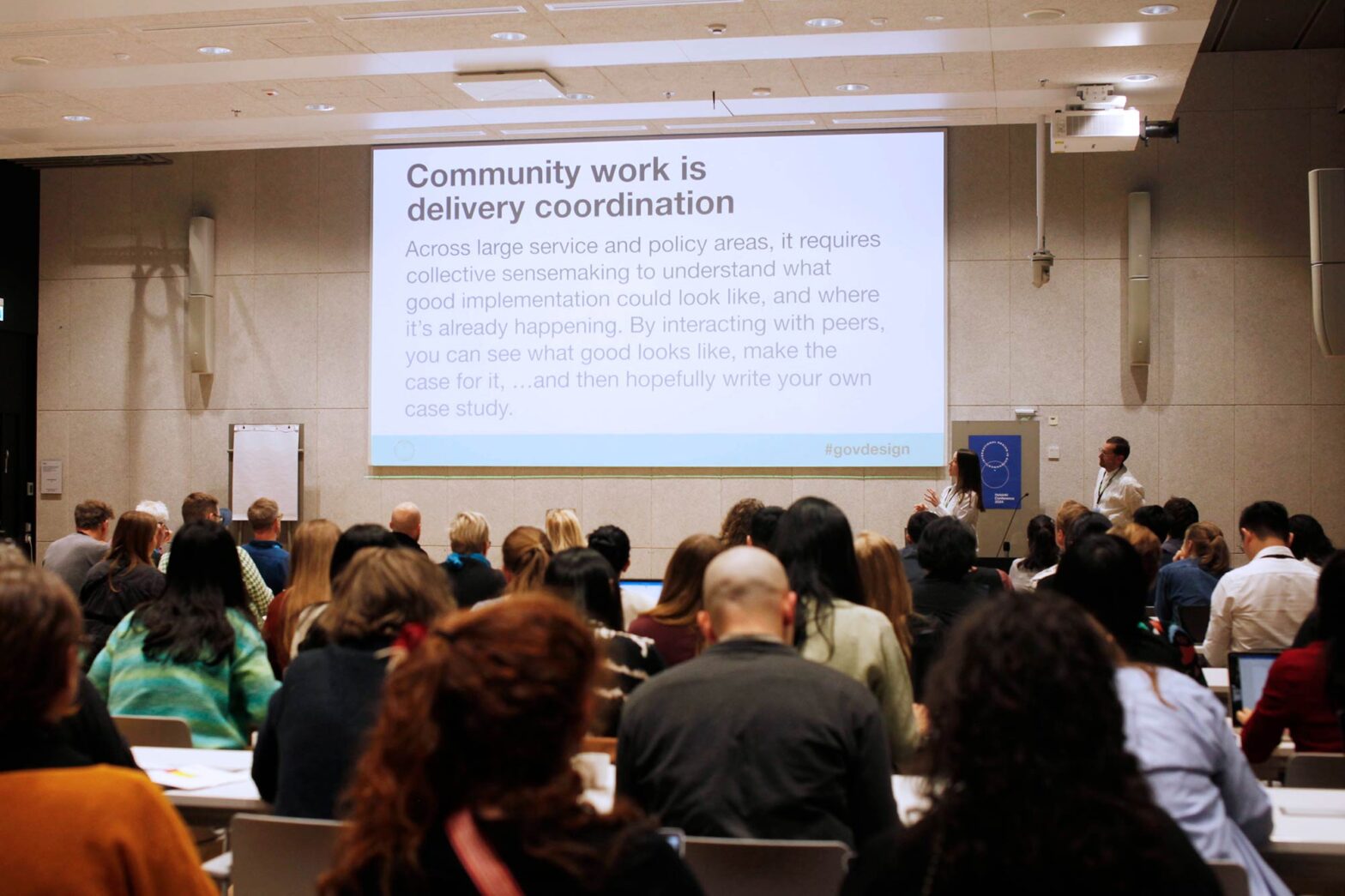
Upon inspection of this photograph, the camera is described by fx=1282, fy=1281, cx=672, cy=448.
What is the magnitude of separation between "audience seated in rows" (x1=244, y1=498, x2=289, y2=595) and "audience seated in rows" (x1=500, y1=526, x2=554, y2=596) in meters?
1.56

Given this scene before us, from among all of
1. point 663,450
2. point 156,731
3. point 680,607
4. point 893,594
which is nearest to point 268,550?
point 156,731

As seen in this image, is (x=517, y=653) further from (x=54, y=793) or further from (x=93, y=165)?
(x=93, y=165)

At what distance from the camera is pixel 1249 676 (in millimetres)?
4004

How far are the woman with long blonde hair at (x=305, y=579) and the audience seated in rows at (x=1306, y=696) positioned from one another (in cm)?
310

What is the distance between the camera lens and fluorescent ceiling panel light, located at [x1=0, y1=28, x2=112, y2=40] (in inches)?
292

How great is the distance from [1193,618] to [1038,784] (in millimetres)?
4779

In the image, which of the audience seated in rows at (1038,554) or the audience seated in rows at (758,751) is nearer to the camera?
the audience seated in rows at (758,751)

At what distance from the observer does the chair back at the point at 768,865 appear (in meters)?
2.30

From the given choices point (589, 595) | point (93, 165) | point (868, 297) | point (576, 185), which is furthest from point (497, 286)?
point (589, 595)

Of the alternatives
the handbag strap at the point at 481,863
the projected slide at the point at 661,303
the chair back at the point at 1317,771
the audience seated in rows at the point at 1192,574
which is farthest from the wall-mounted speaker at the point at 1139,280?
the handbag strap at the point at 481,863

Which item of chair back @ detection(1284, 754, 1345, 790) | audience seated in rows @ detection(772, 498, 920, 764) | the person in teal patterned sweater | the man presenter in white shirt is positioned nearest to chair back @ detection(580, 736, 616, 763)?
audience seated in rows @ detection(772, 498, 920, 764)

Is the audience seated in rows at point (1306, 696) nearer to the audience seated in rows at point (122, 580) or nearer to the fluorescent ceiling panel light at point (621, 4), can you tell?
the audience seated in rows at point (122, 580)

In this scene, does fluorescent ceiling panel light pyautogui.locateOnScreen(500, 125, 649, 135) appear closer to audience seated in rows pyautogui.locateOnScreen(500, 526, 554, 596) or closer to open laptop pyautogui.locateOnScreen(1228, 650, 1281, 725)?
audience seated in rows pyautogui.locateOnScreen(500, 526, 554, 596)

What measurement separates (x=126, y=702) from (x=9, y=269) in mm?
9659
